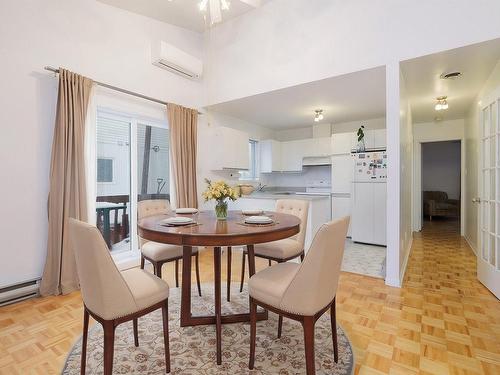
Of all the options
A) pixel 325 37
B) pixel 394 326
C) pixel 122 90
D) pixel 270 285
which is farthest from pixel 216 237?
pixel 325 37

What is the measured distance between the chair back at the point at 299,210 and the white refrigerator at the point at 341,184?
245cm

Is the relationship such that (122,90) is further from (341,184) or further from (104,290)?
(341,184)

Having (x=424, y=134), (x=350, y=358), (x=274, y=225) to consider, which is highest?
(x=424, y=134)

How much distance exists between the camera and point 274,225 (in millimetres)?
1762

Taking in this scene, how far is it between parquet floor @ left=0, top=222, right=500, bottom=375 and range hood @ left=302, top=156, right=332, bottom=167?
9.12 feet

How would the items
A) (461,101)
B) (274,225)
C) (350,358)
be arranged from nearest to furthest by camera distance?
(350,358), (274,225), (461,101)

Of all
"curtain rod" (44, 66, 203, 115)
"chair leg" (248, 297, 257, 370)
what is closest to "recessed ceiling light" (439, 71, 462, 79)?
"chair leg" (248, 297, 257, 370)

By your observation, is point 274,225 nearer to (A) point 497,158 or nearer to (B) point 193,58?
(A) point 497,158

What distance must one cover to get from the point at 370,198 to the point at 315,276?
3.64 meters

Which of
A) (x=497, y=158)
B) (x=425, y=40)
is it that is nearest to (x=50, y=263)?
(x=425, y=40)

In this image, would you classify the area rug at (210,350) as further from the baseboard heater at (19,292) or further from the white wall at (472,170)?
the white wall at (472,170)

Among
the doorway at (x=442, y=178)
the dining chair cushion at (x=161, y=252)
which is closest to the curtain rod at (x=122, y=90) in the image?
the dining chair cushion at (x=161, y=252)

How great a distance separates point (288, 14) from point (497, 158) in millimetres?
2778

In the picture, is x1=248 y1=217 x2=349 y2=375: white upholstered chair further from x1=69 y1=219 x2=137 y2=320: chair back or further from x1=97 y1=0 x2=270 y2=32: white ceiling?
x1=97 y1=0 x2=270 y2=32: white ceiling
